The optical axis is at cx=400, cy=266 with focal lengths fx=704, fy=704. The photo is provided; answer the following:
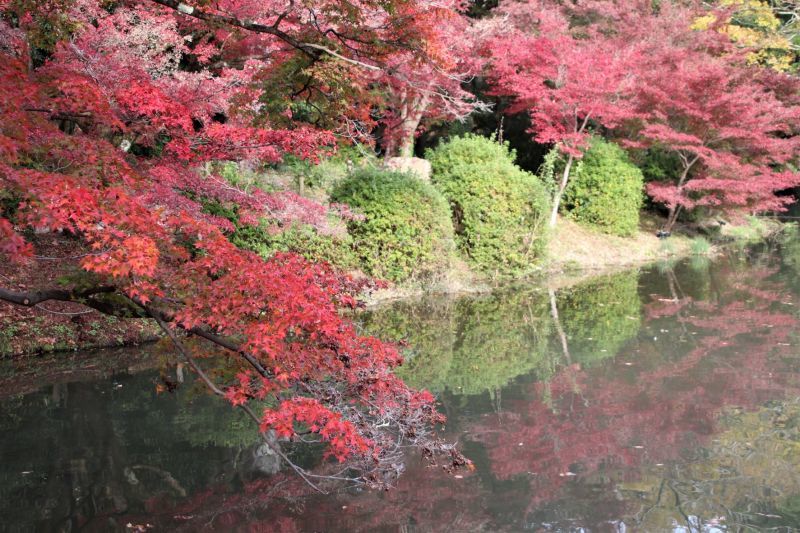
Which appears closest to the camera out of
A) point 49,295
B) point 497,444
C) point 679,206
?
point 49,295

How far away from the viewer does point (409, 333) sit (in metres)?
9.10

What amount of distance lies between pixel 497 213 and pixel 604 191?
426 centimetres

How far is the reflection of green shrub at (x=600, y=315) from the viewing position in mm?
8484

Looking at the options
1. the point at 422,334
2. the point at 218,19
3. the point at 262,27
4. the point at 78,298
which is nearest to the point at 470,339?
the point at 422,334

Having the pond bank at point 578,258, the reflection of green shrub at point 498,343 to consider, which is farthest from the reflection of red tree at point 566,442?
the pond bank at point 578,258

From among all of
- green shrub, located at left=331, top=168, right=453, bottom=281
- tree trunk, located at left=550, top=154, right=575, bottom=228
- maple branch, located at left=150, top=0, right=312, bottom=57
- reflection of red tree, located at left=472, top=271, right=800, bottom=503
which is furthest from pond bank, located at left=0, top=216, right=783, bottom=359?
reflection of red tree, located at left=472, top=271, right=800, bottom=503

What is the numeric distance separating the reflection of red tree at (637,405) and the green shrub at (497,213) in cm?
398

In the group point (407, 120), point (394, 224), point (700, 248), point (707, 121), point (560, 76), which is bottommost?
point (700, 248)

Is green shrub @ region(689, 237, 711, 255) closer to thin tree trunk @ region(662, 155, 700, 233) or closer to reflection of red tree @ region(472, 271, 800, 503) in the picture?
thin tree trunk @ region(662, 155, 700, 233)

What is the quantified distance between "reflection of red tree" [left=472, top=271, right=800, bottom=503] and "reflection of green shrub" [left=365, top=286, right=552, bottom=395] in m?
0.60

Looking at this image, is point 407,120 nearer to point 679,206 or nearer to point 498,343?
point 498,343

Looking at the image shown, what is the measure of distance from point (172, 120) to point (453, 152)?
26.4ft

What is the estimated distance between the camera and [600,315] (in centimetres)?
1022

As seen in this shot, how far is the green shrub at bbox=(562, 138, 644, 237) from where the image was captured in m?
15.6
